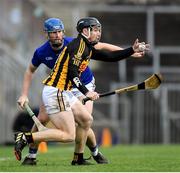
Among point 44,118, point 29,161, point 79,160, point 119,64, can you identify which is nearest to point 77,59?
point 44,118

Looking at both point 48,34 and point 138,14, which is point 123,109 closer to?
point 138,14

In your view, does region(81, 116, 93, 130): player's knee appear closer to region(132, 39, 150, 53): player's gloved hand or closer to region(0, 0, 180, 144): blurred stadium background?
region(132, 39, 150, 53): player's gloved hand

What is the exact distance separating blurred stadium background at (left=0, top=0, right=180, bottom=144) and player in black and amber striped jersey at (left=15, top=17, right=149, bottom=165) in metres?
12.0

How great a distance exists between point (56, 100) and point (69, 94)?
10.2 inches

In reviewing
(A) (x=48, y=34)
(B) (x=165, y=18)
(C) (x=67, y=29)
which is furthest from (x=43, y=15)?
(A) (x=48, y=34)

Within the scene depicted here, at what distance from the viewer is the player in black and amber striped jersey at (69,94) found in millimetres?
11961

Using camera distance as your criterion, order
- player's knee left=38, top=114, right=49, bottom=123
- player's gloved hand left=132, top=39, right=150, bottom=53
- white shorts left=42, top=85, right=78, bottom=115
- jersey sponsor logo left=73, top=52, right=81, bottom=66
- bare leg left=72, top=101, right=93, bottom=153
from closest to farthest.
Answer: jersey sponsor logo left=73, top=52, right=81, bottom=66, white shorts left=42, top=85, right=78, bottom=115, bare leg left=72, top=101, right=93, bottom=153, player's gloved hand left=132, top=39, right=150, bottom=53, player's knee left=38, top=114, right=49, bottom=123

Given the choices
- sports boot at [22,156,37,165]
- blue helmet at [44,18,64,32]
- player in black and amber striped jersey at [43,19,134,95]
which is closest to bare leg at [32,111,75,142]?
player in black and amber striped jersey at [43,19,134,95]

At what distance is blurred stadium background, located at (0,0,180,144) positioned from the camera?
2511 centimetres

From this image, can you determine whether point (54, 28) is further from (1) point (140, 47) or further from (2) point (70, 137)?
(2) point (70, 137)

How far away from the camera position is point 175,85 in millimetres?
28578

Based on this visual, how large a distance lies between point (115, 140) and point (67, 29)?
16.3 feet

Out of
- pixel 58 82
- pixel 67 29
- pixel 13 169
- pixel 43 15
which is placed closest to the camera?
pixel 13 169

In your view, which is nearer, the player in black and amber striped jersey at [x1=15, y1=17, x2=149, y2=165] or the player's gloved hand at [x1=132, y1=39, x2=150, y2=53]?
the player in black and amber striped jersey at [x1=15, y1=17, x2=149, y2=165]
